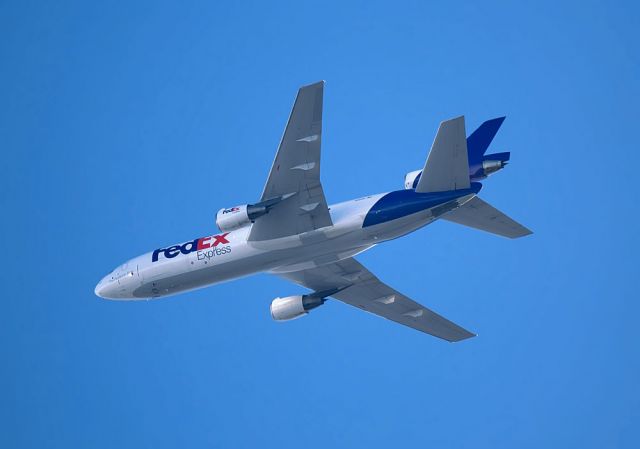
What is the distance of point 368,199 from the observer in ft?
156

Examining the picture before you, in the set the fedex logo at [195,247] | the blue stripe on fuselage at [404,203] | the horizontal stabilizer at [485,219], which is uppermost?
the fedex logo at [195,247]

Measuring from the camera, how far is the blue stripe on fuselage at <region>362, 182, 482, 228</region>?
45031 millimetres

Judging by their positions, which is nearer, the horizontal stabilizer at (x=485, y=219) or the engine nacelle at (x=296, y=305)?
the horizontal stabilizer at (x=485, y=219)

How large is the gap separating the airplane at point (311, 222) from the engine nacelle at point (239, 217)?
47 mm

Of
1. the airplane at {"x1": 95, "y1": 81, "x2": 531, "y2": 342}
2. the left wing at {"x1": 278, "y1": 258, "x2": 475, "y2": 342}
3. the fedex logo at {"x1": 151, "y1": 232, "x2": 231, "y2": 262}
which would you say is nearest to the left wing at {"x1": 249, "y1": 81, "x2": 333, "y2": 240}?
the airplane at {"x1": 95, "y1": 81, "x2": 531, "y2": 342}

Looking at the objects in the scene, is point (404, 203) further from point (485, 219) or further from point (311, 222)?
point (311, 222)

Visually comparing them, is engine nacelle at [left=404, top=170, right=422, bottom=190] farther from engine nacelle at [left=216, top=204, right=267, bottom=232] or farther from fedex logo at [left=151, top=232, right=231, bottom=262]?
fedex logo at [left=151, top=232, right=231, bottom=262]

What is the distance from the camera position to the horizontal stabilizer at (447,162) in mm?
42594

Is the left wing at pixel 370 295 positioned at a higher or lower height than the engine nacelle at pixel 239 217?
lower

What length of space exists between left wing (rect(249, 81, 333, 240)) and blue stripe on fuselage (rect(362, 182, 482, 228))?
2273 millimetres

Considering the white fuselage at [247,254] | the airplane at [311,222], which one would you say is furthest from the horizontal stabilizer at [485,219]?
the white fuselage at [247,254]

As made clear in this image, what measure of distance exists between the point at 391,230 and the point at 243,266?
807 centimetres

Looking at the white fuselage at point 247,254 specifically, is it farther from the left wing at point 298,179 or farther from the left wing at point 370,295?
the left wing at point 370,295

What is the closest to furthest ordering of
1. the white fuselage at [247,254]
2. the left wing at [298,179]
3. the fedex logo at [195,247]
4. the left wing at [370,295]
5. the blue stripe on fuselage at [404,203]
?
1. the left wing at [298,179]
2. the blue stripe on fuselage at [404,203]
3. the white fuselage at [247,254]
4. the fedex logo at [195,247]
5. the left wing at [370,295]
